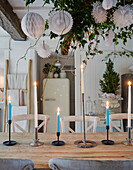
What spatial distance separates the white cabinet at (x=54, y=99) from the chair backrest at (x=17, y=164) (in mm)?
3118

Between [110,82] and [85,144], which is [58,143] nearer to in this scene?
[85,144]

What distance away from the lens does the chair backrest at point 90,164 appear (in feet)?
2.36

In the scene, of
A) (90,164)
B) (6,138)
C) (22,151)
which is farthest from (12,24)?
(90,164)

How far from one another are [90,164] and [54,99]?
3177mm

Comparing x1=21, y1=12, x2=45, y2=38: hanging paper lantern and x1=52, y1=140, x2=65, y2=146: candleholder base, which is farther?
x1=52, y1=140, x2=65, y2=146: candleholder base

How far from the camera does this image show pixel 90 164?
73 cm

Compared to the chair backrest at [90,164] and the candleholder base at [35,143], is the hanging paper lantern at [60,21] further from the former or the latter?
the candleholder base at [35,143]

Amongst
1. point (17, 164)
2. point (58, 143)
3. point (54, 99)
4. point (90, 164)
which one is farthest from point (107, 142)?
point (54, 99)

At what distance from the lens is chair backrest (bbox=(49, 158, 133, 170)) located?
72 cm

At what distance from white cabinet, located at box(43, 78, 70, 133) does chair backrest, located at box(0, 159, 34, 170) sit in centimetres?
312

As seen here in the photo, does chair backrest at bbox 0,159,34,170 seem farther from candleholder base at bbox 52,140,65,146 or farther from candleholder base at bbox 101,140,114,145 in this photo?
candleholder base at bbox 101,140,114,145

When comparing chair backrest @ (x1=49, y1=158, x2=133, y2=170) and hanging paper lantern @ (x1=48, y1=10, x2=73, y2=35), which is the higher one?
hanging paper lantern @ (x1=48, y1=10, x2=73, y2=35)

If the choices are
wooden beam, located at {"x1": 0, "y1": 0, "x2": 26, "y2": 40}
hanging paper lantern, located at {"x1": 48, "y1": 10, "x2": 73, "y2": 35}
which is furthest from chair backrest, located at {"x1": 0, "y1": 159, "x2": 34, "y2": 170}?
wooden beam, located at {"x1": 0, "y1": 0, "x2": 26, "y2": 40}

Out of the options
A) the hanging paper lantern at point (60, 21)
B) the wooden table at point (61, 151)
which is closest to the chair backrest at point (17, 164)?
the wooden table at point (61, 151)
